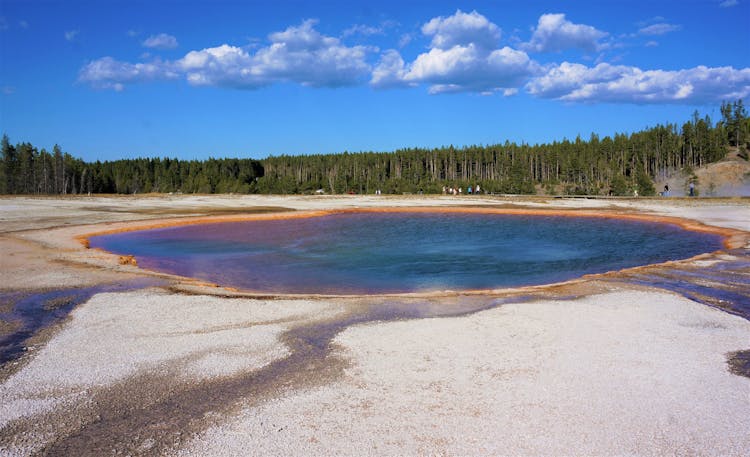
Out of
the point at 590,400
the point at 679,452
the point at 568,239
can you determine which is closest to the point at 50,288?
the point at 590,400

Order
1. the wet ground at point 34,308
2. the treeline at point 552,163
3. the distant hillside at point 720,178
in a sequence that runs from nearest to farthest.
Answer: the wet ground at point 34,308 < the distant hillside at point 720,178 < the treeline at point 552,163

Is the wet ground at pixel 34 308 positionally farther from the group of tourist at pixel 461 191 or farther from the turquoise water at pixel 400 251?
the group of tourist at pixel 461 191

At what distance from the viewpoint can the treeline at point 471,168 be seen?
92500 mm

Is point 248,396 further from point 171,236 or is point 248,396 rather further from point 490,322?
point 171,236

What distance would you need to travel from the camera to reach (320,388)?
6949 mm

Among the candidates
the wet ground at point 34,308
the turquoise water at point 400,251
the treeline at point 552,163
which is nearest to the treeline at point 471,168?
the treeline at point 552,163

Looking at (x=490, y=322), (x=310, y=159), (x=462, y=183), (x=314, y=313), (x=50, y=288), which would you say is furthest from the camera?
(x=310, y=159)

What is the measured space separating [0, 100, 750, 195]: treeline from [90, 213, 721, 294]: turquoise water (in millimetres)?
45463

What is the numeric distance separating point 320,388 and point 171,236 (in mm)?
25235

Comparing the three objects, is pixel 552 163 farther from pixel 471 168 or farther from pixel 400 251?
pixel 400 251

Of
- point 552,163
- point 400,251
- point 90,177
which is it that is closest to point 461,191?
point 552,163

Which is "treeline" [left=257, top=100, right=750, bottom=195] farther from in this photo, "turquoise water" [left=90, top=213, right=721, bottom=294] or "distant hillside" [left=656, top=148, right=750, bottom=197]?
"turquoise water" [left=90, top=213, right=721, bottom=294]

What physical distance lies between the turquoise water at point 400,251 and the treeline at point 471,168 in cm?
4546

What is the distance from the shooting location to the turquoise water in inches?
656
